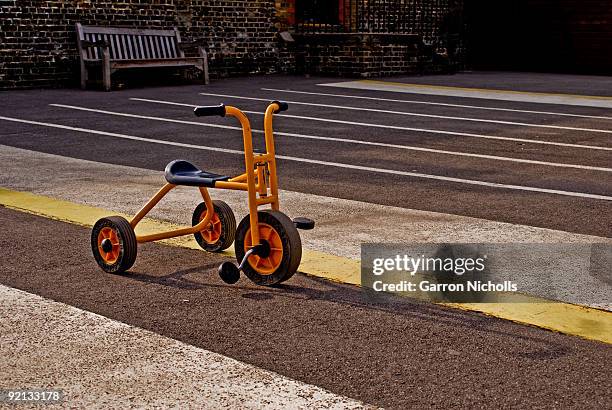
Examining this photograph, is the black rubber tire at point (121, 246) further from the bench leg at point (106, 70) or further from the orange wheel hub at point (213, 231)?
the bench leg at point (106, 70)

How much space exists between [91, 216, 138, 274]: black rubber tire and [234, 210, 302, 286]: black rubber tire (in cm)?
68

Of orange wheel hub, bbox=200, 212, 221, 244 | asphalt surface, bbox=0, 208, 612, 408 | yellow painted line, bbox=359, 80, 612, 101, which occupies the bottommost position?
yellow painted line, bbox=359, 80, 612, 101

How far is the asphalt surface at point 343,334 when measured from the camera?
3727 millimetres

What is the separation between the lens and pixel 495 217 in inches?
271

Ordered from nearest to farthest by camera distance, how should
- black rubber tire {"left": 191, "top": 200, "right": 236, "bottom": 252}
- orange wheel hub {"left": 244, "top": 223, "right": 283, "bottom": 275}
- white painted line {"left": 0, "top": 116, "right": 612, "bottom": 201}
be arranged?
orange wheel hub {"left": 244, "top": 223, "right": 283, "bottom": 275} → black rubber tire {"left": 191, "top": 200, "right": 236, "bottom": 252} → white painted line {"left": 0, "top": 116, "right": 612, "bottom": 201}

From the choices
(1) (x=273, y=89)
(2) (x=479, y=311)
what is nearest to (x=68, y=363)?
(2) (x=479, y=311)

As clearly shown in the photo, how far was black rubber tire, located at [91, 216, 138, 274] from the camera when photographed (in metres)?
5.34

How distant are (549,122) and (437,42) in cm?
1143

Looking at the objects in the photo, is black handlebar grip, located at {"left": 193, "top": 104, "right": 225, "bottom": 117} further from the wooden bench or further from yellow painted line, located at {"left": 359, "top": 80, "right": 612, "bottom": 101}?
yellow painted line, located at {"left": 359, "top": 80, "right": 612, "bottom": 101}

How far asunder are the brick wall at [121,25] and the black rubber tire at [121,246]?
43.1 ft

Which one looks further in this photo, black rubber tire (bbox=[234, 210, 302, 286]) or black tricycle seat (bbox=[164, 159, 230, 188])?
black tricycle seat (bbox=[164, 159, 230, 188])

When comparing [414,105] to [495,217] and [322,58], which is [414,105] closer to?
[322,58]

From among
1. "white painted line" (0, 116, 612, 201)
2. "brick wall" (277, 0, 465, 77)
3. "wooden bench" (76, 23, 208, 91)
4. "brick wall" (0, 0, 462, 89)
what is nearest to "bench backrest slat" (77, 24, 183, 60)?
"wooden bench" (76, 23, 208, 91)

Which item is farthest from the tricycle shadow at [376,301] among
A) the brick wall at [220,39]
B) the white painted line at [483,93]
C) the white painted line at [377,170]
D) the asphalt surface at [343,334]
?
the brick wall at [220,39]
